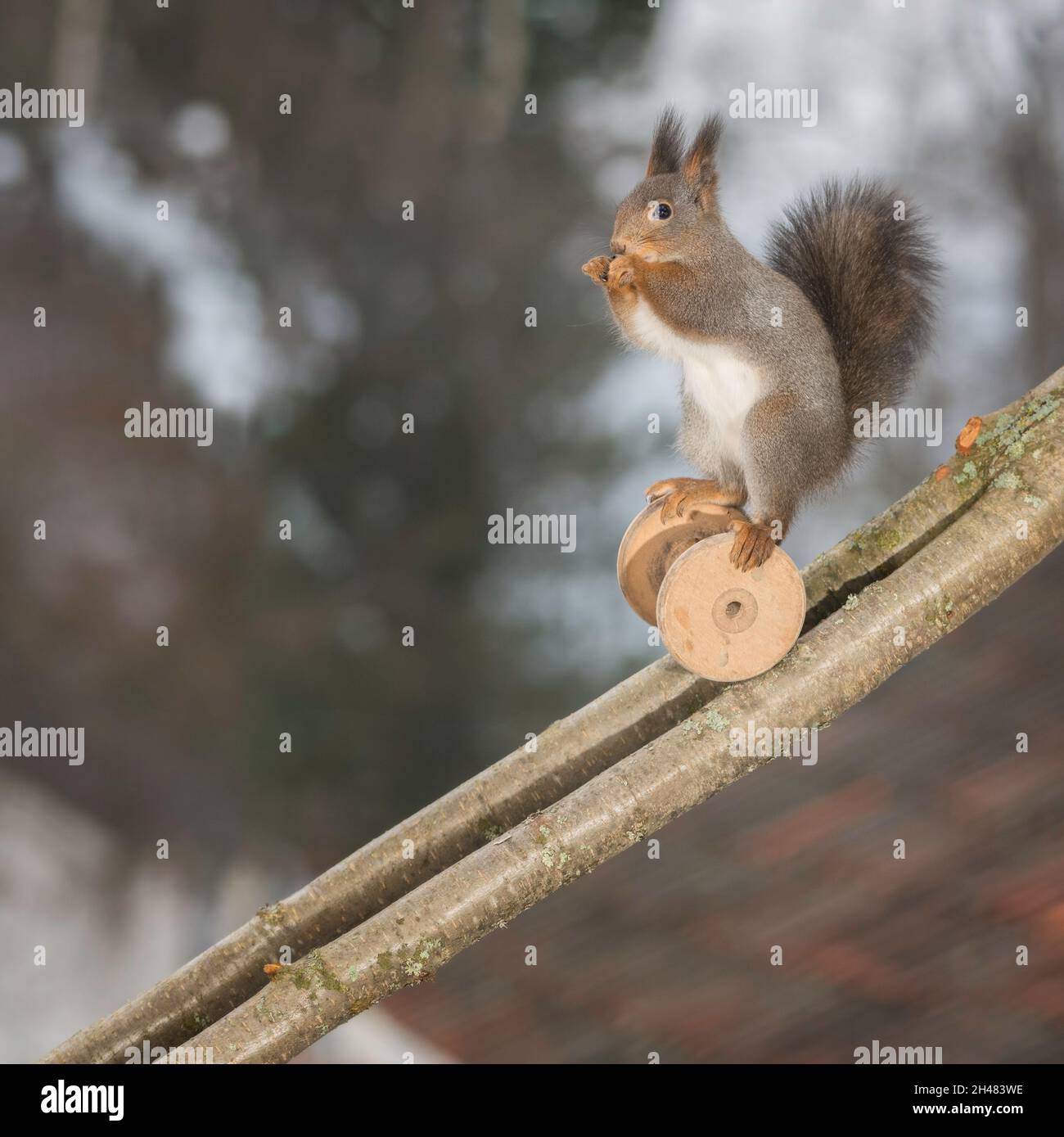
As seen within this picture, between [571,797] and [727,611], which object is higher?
[727,611]

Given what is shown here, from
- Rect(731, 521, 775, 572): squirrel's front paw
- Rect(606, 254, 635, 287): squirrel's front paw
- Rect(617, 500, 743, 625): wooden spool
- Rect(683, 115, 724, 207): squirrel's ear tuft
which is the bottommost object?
Rect(731, 521, 775, 572): squirrel's front paw

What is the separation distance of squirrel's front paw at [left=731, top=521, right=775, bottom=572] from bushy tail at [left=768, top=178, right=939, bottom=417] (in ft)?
1.10

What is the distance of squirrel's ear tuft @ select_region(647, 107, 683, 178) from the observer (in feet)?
4.40

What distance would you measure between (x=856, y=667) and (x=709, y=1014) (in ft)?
2.63

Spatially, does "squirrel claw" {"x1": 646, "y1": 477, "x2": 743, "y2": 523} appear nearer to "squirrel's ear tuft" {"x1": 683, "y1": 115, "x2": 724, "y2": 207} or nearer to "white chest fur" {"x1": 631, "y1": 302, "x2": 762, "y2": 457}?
"white chest fur" {"x1": 631, "y1": 302, "x2": 762, "y2": 457}

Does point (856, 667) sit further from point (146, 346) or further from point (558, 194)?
point (146, 346)

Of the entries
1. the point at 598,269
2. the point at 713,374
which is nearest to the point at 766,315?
the point at 713,374

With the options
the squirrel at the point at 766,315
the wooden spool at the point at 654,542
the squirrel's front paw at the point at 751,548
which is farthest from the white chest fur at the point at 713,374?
the squirrel's front paw at the point at 751,548

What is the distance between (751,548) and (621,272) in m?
0.37

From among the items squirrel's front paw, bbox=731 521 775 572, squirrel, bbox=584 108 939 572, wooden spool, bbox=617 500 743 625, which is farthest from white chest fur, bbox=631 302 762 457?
squirrel's front paw, bbox=731 521 775 572

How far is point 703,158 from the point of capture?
131cm

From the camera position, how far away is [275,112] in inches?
108

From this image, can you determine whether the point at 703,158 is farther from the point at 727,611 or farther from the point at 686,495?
the point at 727,611

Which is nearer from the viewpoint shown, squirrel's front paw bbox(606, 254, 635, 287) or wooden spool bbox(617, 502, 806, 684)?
wooden spool bbox(617, 502, 806, 684)
